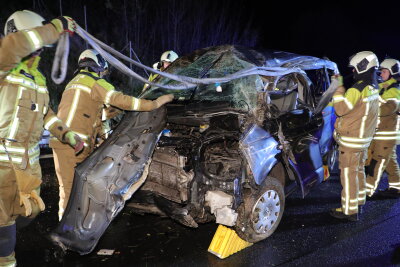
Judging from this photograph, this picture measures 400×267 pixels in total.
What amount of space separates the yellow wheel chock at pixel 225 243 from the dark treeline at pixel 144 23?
9538 mm

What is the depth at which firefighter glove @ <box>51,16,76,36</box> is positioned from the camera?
2455 millimetres

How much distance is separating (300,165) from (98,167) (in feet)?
7.90

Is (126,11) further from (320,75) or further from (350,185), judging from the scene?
(350,185)

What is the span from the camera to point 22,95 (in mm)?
2559

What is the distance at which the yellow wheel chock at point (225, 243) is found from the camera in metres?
3.43

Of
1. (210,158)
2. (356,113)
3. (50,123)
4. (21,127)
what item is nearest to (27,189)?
(21,127)

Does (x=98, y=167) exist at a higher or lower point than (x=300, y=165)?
higher

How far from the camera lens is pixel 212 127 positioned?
3510 millimetres

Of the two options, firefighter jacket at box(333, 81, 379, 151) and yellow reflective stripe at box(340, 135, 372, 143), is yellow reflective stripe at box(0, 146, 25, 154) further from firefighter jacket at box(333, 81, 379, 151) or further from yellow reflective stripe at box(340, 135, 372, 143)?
yellow reflective stripe at box(340, 135, 372, 143)

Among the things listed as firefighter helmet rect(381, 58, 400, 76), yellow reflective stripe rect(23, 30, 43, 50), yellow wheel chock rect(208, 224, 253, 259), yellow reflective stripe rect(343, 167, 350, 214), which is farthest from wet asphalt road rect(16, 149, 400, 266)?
firefighter helmet rect(381, 58, 400, 76)

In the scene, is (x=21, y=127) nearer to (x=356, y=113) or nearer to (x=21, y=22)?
(x=21, y=22)

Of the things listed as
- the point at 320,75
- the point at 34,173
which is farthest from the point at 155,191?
the point at 320,75

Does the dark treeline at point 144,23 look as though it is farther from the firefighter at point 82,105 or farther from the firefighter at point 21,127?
the firefighter at point 21,127

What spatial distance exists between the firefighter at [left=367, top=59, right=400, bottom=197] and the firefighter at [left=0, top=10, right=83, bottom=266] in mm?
4781
